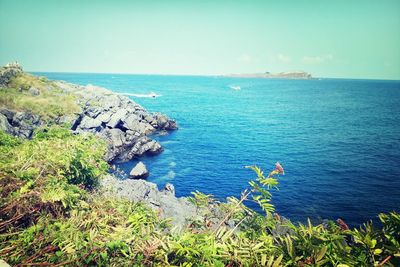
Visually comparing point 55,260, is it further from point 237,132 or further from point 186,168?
point 237,132

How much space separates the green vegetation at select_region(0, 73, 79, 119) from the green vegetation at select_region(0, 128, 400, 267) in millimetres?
36533

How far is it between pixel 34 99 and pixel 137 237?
46816mm

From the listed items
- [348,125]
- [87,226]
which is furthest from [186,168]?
[348,125]

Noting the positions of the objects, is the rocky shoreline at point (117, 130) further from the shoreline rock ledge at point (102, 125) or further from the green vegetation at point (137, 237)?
the green vegetation at point (137, 237)

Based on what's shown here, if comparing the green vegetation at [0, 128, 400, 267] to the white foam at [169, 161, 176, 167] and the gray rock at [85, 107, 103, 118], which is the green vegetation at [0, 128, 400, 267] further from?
the gray rock at [85, 107, 103, 118]

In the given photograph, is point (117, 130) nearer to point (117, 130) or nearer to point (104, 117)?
point (117, 130)

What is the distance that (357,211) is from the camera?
26.9 m

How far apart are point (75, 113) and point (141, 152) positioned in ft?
42.4

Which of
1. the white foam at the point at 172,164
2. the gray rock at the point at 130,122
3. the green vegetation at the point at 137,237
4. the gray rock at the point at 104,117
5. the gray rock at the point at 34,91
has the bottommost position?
the white foam at the point at 172,164

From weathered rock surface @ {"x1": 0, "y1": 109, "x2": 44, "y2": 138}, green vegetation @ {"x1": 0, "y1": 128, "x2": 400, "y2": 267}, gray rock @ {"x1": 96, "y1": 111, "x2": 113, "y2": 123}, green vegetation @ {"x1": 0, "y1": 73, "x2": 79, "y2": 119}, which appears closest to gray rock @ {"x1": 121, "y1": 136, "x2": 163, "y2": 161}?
gray rock @ {"x1": 96, "y1": 111, "x2": 113, "y2": 123}

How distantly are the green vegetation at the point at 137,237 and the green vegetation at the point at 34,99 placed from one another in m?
36.5

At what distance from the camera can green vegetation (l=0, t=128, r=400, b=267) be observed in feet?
14.5

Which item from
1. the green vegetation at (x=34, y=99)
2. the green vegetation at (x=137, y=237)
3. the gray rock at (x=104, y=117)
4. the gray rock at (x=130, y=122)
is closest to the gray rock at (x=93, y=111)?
the gray rock at (x=104, y=117)

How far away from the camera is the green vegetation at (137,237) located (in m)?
4.43
